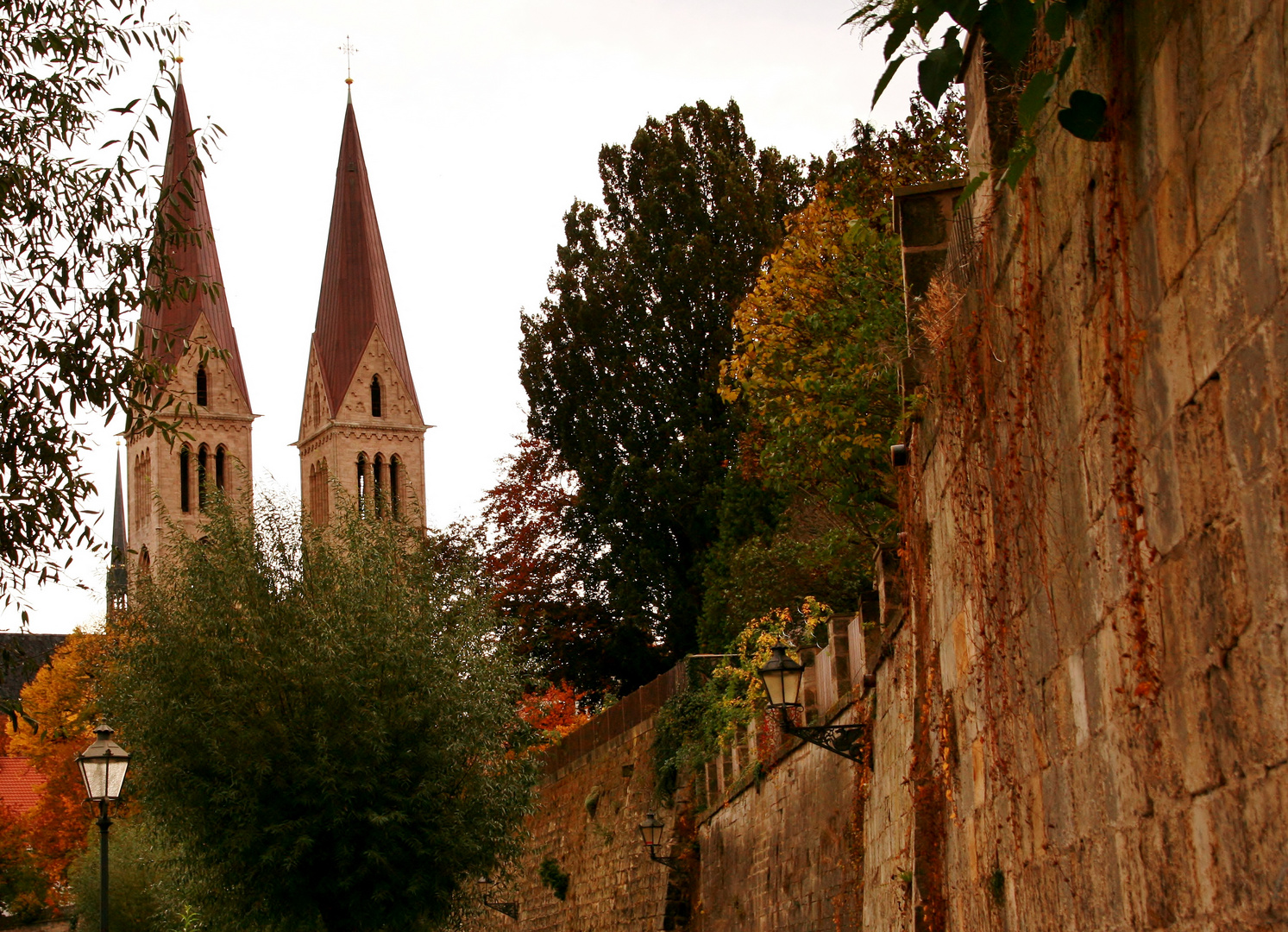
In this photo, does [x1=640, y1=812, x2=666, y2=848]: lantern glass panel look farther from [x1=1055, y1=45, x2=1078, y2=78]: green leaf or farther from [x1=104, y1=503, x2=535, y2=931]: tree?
[x1=1055, y1=45, x2=1078, y2=78]: green leaf

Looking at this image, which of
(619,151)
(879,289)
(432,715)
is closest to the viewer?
(879,289)

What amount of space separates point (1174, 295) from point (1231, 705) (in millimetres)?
916

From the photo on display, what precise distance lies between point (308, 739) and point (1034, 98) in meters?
14.9

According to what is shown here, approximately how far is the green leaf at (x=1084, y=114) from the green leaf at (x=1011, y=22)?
19 centimetres

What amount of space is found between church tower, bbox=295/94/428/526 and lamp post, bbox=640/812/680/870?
54.5 meters

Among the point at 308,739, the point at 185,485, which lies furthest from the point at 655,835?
the point at 185,485

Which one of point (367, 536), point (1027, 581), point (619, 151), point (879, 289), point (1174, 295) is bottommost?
point (1027, 581)

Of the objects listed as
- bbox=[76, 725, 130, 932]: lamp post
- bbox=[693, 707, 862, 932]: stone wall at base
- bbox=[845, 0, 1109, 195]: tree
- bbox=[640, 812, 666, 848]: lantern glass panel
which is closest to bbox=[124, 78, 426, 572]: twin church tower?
bbox=[640, 812, 666, 848]: lantern glass panel

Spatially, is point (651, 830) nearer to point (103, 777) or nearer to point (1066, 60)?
point (103, 777)

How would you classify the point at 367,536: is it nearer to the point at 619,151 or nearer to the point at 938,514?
the point at 938,514

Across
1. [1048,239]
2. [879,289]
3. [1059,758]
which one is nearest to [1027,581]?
[1059,758]

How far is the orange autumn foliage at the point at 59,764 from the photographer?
47.9m

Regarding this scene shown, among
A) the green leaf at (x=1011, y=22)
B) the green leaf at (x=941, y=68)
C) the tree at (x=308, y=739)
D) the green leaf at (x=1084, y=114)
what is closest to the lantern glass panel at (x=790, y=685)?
the tree at (x=308, y=739)

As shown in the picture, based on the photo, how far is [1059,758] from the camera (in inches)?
188
